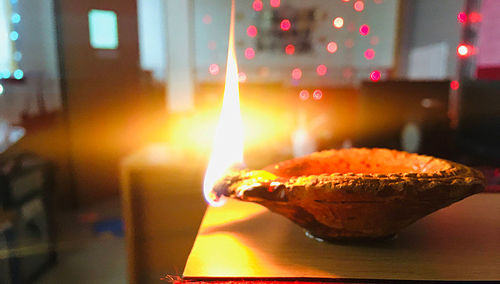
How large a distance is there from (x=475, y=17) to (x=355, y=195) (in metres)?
2.07

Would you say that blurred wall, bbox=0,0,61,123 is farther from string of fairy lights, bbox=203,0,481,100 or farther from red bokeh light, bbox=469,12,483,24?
red bokeh light, bbox=469,12,483,24

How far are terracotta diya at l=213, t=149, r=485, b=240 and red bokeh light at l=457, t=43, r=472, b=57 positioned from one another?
1922mm

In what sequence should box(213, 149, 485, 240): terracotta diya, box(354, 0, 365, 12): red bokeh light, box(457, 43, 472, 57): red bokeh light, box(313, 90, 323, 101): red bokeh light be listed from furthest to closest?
box(354, 0, 365, 12): red bokeh light < box(313, 90, 323, 101): red bokeh light < box(457, 43, 472, 57): red bokeh light < box(213, 149, 485, 240): terracotta diya

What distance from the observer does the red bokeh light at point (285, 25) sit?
7.80 ft

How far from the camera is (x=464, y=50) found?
2.00 metres

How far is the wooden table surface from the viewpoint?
1.18 feet

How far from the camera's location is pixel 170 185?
Result: 4.73 ft

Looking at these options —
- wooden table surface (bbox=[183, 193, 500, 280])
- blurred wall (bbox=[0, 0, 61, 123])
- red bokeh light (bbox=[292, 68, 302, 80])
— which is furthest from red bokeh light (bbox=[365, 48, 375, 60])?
wooden table surface (bbox=[183, 193, 500, 280])

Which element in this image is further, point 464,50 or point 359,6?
point 359,6

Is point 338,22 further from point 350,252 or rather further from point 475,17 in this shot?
point 350,252

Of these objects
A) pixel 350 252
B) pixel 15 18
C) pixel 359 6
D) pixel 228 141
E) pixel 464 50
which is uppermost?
pixel 359 6

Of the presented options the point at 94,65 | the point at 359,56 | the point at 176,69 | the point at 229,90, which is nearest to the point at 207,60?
the point at 176,69

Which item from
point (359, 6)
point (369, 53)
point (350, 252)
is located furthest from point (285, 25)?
point (350, 252)

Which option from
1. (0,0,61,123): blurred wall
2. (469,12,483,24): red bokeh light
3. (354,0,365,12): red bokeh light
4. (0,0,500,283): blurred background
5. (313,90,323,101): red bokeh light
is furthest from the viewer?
(354,0,365,12): red bokeh light
